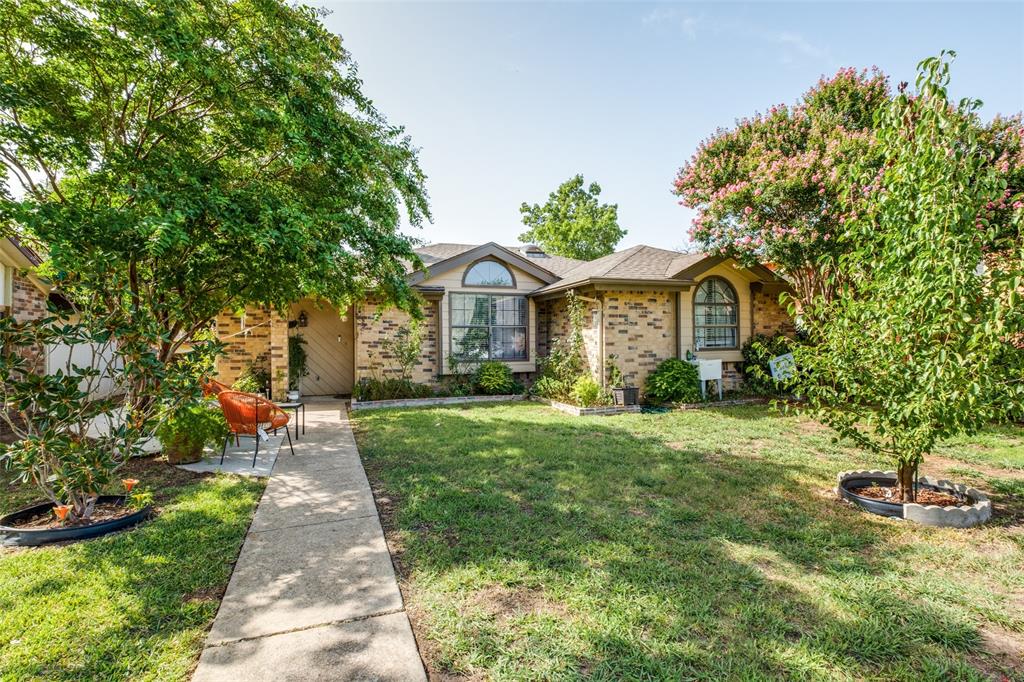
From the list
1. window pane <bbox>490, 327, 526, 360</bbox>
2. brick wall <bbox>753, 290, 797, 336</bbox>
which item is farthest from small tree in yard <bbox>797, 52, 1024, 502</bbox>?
window pane <bbox>490, 327, 526, 360</bbox>

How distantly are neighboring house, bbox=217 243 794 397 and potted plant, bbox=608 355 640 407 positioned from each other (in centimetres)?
22

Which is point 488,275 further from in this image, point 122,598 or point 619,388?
point 122,598

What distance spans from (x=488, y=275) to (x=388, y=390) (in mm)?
4179

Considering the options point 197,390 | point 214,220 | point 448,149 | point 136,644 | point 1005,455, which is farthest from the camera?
point 448,149

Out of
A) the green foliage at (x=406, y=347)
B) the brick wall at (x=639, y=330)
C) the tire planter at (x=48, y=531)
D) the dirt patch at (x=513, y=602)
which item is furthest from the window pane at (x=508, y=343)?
the dirt patch at (x=513, y=602)

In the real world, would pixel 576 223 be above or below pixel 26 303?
above

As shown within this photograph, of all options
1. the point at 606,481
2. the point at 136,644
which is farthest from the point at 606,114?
the point at 136,644

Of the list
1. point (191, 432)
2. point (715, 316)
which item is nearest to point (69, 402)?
point (191, 432)

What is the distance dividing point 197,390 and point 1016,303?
6.74 m

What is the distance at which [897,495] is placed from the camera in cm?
445

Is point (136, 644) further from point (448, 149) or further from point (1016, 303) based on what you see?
point (448, 149)

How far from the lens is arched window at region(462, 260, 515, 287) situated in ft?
41.6

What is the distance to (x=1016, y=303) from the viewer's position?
3523 mm

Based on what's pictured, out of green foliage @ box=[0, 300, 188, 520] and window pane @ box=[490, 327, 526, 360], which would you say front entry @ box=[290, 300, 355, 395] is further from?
green foliage @ box=[0, 300, 188, 520]
